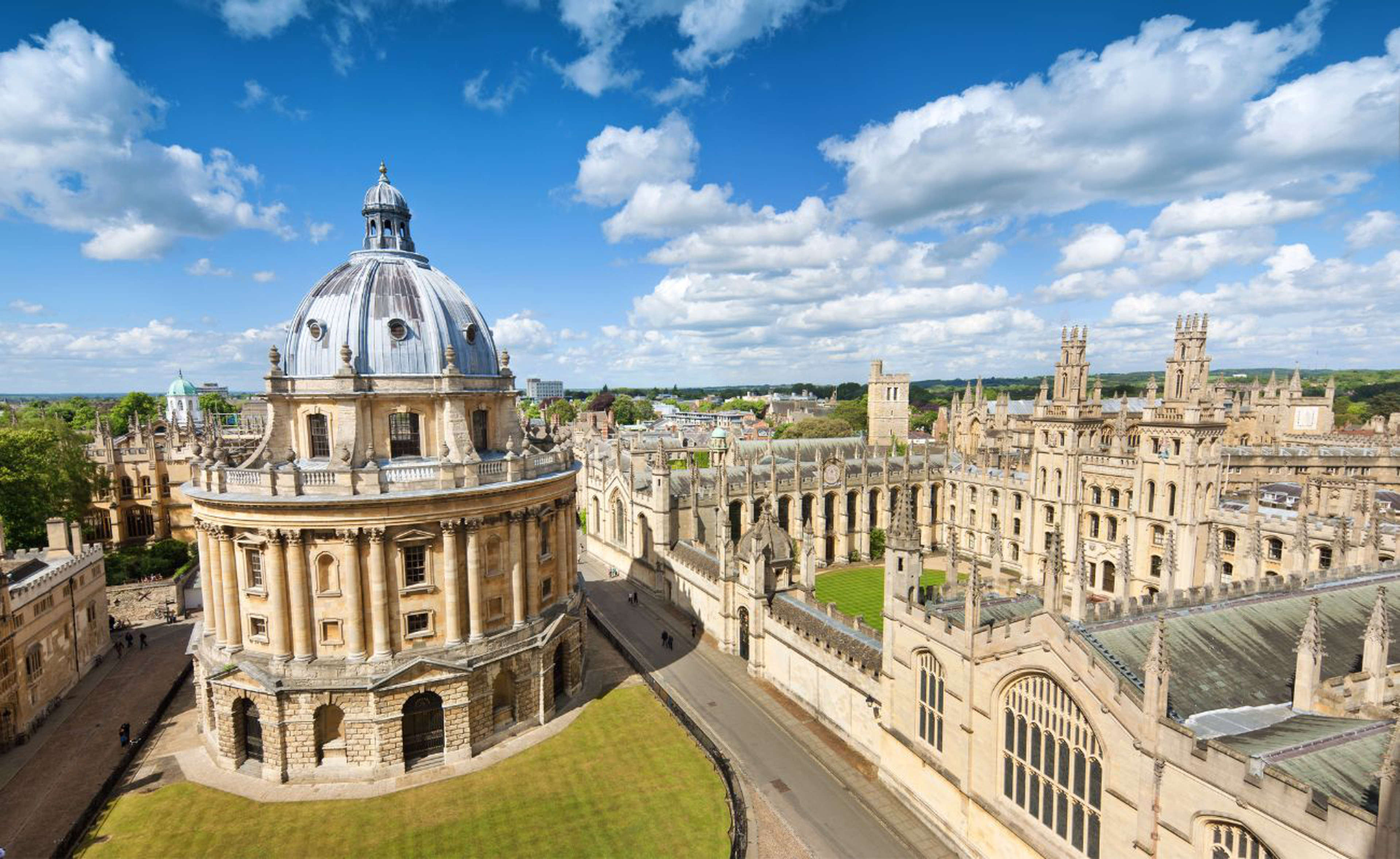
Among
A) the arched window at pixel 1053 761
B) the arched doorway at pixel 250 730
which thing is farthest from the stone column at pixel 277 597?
the arched window at pixel 1053 761

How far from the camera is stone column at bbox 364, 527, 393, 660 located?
2630 centimetres

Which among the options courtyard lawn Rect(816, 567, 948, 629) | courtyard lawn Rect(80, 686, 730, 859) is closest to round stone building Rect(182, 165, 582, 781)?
courtyard lawn Rect(80, 686, 730, 859)

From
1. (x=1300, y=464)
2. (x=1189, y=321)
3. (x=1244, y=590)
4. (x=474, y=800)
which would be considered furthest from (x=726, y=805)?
(x=1300, y=464)

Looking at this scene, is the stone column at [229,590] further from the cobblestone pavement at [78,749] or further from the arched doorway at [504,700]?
the arched doorway at [504,700]

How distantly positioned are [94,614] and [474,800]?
102ft

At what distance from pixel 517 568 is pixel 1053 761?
→ 71.4 feet

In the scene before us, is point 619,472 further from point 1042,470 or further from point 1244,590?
point 1244,590

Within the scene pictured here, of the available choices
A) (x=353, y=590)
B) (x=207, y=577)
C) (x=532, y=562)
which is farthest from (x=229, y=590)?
(x=532, y=562)

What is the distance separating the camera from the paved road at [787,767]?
22750 mm

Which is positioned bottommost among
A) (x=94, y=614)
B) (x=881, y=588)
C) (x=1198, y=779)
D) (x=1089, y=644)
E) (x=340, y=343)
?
(x=881, y=588)

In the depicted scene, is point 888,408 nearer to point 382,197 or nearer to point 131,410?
point 382,197

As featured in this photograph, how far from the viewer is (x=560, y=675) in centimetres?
3344

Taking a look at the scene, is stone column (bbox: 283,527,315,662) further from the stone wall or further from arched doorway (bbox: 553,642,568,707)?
the stone wall

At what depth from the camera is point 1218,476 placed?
41.8 m
